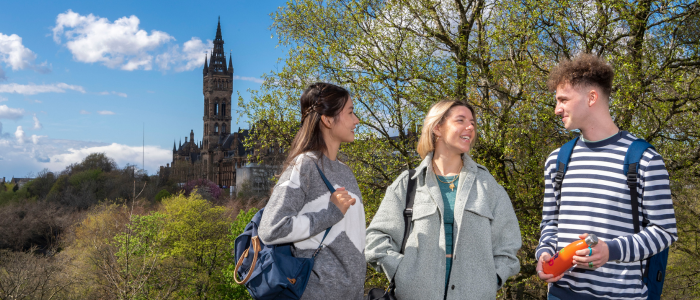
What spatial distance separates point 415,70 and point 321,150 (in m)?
8.32

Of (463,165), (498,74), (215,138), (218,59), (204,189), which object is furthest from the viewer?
(218,59)

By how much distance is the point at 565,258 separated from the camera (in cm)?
231

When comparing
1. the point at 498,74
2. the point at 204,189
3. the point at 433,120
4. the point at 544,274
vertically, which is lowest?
the point at 204,189

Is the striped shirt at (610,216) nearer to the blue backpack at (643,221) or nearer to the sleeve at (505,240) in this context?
the blue backpack at (643,221)

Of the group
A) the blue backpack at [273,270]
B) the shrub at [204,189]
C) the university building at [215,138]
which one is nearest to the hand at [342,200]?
the blue backpack at [273,270]

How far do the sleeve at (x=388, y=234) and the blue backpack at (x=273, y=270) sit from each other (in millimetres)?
460

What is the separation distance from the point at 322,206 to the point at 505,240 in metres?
1.09

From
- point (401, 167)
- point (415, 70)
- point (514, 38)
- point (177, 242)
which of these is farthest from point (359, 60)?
point (177, 242)

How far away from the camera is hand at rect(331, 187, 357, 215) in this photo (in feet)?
7.77

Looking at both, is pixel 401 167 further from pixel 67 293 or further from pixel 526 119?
pixel 67 293

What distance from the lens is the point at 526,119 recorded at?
30.5ft

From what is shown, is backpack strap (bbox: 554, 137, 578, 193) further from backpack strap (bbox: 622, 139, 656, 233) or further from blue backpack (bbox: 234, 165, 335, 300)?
blue backpack (bbox: 234, 165, 335, 300)

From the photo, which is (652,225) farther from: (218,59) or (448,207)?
(218,59)

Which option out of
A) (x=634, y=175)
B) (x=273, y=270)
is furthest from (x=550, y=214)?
(x=273, y=270)
